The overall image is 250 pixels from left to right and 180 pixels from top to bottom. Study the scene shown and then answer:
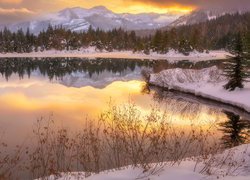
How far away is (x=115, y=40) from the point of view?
157m

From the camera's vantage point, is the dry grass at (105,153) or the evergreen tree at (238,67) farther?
the evergreen tree at (238,67)

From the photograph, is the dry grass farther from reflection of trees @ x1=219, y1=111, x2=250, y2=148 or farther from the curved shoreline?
the curved shoreline

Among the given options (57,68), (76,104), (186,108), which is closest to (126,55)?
(57,68)

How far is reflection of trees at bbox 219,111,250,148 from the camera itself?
71.7ft

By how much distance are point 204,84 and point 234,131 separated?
21551 millimetres

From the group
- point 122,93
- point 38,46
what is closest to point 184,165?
point 122,93

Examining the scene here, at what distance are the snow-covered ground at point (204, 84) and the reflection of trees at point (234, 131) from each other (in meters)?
4.28

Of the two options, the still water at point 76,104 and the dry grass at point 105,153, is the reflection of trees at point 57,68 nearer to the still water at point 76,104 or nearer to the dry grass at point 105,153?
the still water at point 76,104

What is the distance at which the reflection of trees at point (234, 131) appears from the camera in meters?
21.9

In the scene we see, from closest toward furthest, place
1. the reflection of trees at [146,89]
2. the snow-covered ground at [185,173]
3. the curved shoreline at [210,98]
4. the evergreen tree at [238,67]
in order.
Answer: the snow-covered ground at [185,173] < the curved shoreline at [210,98] < the evergreen tree at [238,67] < the reflection of trees at [146,89]

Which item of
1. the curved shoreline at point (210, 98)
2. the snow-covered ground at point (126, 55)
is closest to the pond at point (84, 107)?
the curved shoreline at point (210, 98)

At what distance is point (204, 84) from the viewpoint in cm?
4612

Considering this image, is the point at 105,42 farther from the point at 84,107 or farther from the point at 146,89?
the point at 84,107

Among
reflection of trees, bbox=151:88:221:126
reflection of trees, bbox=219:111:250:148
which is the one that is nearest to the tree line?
reflection of trees, bbox=151:88:221:126
